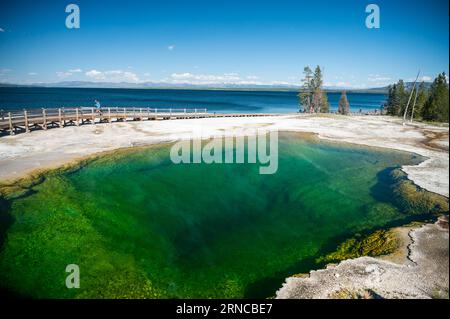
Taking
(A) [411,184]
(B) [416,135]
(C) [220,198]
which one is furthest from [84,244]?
(B) [416,135]

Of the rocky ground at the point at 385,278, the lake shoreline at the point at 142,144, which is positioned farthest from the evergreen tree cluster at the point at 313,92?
the rocky ground at the point at 385,278

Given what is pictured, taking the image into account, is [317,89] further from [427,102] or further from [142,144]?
[142,144]

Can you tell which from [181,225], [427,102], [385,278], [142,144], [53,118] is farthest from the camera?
[427,102]

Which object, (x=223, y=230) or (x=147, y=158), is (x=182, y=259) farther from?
(x=147, y=158)

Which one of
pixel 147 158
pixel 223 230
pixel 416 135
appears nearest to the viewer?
pixel 223 230

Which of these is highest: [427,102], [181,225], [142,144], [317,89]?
[317,89]

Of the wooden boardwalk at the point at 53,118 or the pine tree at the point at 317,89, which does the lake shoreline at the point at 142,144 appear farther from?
the pine tree at the point at 317,89

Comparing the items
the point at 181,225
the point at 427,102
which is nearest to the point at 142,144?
the point at 181,225
